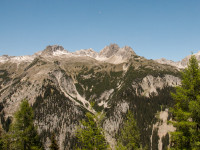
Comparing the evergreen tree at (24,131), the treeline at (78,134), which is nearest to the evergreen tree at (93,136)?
the treeline at (78,134)

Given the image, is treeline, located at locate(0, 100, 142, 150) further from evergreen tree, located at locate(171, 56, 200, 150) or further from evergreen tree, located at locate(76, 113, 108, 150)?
evergreen tree, located at locate(171, 56, 200, 150)

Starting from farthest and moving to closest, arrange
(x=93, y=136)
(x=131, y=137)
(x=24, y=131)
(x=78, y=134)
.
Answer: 1. (x=131, y=137)
2. (x=24, y=131)
3. (x=78, y=134)
4. (x=93, y=136)

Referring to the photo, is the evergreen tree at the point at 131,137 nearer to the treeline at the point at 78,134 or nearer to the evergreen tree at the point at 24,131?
the treeline at the point at 78,134

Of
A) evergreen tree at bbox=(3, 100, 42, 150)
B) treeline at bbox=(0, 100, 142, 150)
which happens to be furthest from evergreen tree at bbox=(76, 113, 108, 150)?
evergreen tree at bbox=(3, 100, 42, 150)

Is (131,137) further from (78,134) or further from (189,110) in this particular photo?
(189,110)

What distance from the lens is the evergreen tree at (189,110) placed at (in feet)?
50.0

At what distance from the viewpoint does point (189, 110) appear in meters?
16.0

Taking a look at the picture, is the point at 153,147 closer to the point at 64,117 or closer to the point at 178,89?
the point at 64,117

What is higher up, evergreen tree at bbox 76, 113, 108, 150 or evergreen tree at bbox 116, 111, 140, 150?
evergreen tree at bbox 76, 113, 108, 150

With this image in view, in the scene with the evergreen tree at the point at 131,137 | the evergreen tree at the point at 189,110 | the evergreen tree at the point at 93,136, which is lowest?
the evergreen tree at the point at 131,137

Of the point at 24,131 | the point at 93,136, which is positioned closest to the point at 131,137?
the point at 93,136

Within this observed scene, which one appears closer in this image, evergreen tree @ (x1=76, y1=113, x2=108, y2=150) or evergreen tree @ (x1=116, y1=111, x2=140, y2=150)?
evergreen tree @ (x1=76, y1=113, x2=108, y2=150)

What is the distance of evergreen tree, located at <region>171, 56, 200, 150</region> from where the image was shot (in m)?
15.2

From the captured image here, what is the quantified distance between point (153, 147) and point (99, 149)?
17769 centimetres
